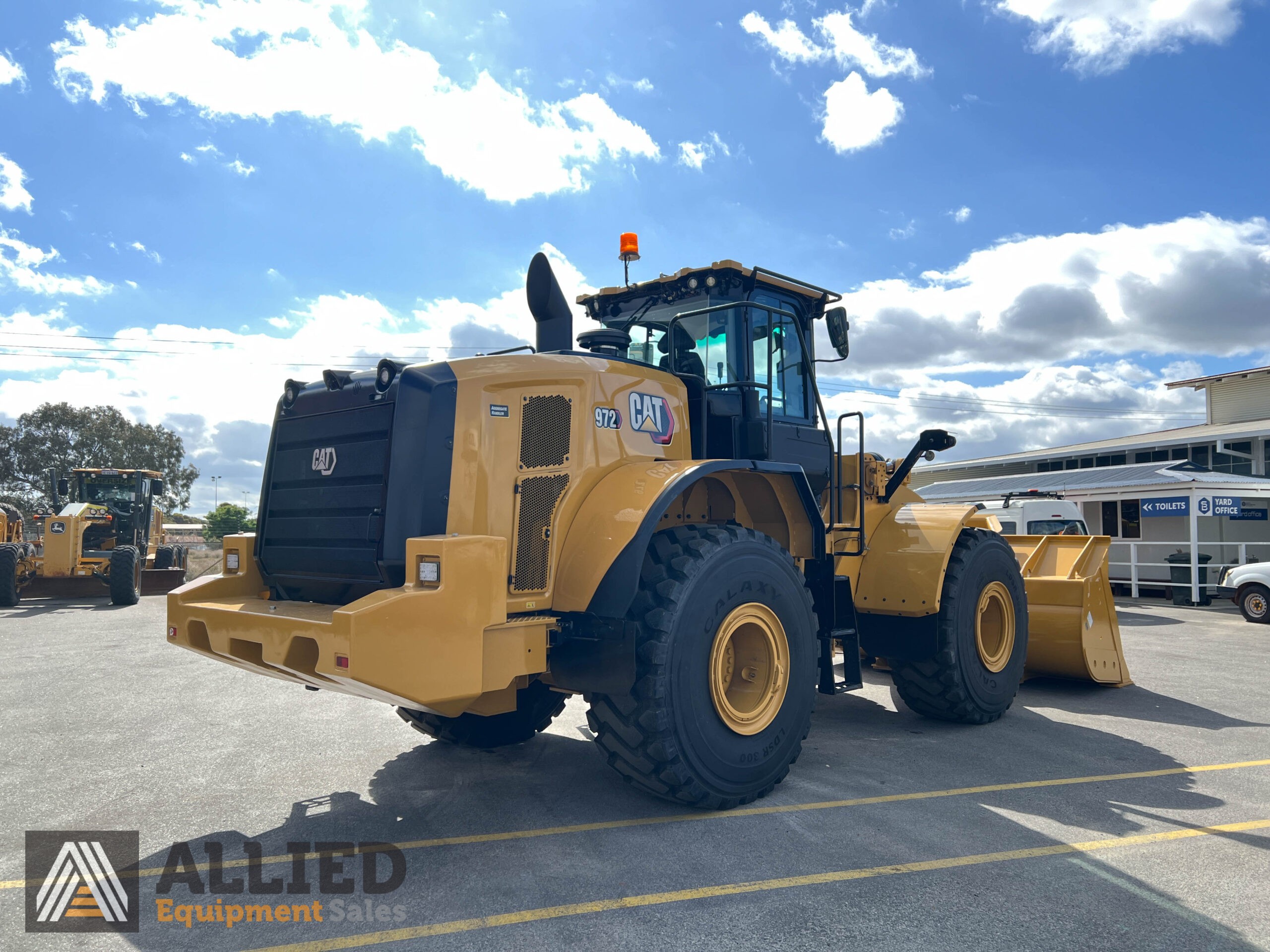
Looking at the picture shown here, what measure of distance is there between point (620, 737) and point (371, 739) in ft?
8.92

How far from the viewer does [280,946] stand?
3119 mm

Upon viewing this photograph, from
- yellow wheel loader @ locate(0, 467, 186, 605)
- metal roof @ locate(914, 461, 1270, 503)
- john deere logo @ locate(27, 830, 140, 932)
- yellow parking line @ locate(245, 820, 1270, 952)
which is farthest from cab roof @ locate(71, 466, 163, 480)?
yellow parking line @ locate(245, 820, 1270, 952)

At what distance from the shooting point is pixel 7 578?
56.7 feet

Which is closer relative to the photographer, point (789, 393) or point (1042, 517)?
point (789, 393)

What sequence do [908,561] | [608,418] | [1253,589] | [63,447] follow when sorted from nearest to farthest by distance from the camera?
[608,418]
[908,561]
[1253,589]
[63,447]

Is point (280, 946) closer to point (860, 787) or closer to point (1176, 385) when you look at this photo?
point (860, 787)

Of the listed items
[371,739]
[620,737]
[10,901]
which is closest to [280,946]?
[10,901]

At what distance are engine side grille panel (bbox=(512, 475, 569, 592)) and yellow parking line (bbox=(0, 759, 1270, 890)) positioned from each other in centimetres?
121

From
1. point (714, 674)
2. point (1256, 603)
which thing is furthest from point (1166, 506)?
point (714, 674)

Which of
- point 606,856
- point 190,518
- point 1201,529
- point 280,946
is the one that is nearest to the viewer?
point 280,946

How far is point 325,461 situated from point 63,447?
165 feet

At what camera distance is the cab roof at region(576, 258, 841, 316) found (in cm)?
591

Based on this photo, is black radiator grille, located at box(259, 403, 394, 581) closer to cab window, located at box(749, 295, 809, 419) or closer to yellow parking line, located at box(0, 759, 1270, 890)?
yellow parking line, located at box(0, 759, 1270, 890)

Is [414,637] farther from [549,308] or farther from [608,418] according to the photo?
[549,308]
